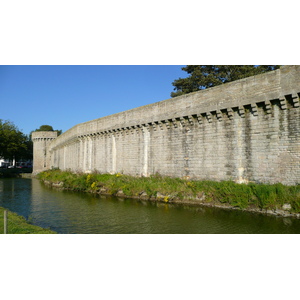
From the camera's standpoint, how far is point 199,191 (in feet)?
45.1

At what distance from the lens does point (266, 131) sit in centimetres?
1211

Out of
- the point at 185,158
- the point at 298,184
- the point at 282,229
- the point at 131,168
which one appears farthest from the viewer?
the point at 131,168

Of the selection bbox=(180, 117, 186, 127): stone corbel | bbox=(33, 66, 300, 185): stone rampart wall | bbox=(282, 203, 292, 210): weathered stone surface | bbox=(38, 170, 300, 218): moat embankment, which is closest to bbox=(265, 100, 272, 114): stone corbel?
bbox=(33, 66, 300, 185): stone rampart wall

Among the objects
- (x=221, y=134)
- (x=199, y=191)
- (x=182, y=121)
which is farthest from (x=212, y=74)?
(x=199, y=191)

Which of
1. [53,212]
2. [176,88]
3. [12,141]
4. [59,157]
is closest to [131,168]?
[53,212]

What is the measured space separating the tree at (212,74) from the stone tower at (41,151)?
1006 inches

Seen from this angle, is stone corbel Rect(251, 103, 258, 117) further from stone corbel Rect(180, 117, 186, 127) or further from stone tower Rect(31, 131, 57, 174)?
stone tower Rect(31, 131, 57, 174)

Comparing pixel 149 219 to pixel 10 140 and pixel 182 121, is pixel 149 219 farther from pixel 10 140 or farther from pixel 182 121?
pixel 10 140

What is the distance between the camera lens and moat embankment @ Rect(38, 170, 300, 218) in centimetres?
1066

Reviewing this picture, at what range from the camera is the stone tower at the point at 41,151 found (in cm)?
4644

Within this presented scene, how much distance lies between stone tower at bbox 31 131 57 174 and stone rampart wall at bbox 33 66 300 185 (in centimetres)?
2760

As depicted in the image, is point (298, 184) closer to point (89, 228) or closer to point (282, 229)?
point (282, 229)

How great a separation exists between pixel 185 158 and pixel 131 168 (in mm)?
5626

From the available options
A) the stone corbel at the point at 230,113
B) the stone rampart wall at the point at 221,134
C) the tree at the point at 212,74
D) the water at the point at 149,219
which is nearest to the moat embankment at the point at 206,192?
the water at the point at 149,219
